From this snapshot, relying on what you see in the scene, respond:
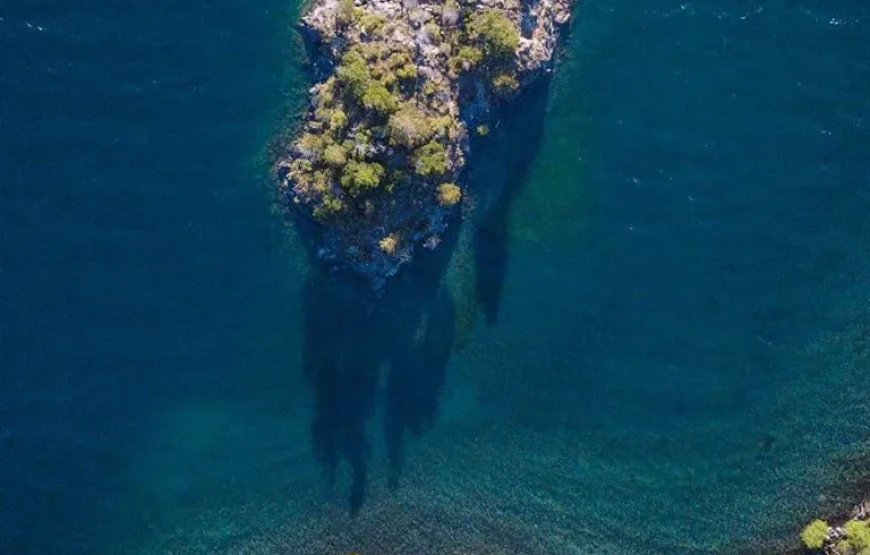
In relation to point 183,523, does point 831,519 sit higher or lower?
higher

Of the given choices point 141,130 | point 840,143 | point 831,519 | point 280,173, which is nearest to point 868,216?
point 840,143

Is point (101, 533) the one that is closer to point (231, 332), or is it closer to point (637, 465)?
point (231, 332)

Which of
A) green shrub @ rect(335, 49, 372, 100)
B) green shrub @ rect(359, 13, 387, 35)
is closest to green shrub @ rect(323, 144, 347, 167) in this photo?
green shrub @ rect(335, 49, 372, 100)

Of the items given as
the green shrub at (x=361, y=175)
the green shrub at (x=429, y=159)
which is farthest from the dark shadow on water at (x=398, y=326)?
the green shrub at (x=361, y=175)

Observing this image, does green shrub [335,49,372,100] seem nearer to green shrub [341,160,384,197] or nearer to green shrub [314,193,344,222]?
green shrub [341,160,384,197]

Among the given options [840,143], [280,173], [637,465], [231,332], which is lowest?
[637,465]
